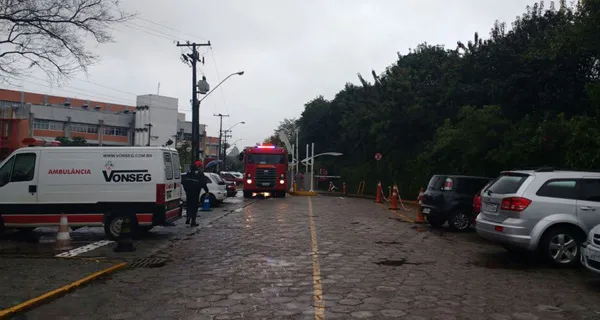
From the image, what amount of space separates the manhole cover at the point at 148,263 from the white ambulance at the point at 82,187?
244 cm

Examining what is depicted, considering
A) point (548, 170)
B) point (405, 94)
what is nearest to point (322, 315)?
point (548, 170)

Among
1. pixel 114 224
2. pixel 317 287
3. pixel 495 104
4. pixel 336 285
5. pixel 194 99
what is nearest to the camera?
pixel 317 287

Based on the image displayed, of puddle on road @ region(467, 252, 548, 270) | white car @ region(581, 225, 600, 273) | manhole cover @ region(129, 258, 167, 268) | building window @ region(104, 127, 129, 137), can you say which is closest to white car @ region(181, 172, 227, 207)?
manhole cover @ region(129, 258, 167, 268)

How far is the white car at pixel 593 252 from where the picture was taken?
23.4 feet

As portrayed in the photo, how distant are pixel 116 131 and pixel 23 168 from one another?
259ft

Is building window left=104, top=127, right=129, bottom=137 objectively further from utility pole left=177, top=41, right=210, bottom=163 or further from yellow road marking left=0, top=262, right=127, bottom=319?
yellow road marking left=0, top=262, right=127, bottom=319

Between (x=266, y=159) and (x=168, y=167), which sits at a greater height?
(x=266, y=159)

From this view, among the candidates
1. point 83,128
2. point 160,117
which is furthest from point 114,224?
point 160,117

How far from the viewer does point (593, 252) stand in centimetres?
720

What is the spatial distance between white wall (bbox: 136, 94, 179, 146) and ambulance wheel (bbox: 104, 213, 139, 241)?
239 feet

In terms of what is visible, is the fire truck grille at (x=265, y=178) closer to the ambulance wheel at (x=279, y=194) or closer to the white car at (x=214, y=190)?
the ambulance wheel at (x=279, y=194)

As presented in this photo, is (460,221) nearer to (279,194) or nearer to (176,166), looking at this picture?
(176,166)

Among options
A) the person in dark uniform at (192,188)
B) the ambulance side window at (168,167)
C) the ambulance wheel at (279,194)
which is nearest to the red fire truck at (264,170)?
the ambulance wheel at (279,194)

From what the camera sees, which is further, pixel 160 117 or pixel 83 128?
pixel 160 117
